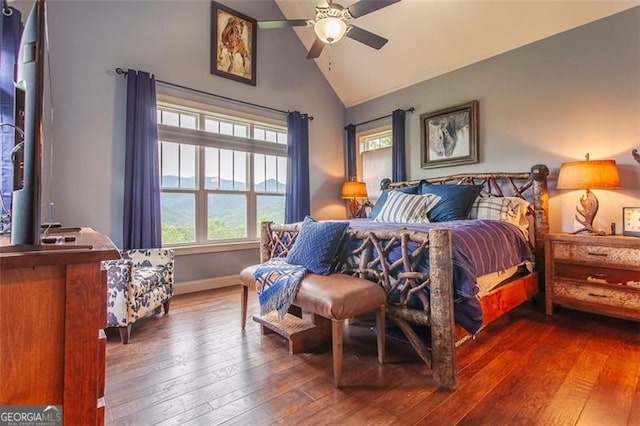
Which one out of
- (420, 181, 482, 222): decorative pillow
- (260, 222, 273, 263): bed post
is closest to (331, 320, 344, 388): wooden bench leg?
(260, 222, 273, 263): bed post

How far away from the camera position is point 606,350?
2.04 m

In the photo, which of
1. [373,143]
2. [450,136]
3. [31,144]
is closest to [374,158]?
[373,143]

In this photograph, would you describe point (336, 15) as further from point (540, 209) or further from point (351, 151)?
point (351, 151)

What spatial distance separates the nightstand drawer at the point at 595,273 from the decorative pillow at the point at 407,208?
119 centimetres

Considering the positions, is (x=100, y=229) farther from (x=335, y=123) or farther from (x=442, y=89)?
(x=442, y=89)

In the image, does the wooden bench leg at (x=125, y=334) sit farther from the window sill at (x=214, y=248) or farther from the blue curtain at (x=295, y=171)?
the blue curtain at (x=295, y=171)

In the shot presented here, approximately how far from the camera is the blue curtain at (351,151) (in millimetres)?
5105

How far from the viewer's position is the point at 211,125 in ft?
12.7

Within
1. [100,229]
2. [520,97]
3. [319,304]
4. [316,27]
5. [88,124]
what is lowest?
[319,304]

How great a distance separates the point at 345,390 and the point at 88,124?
11.1ft

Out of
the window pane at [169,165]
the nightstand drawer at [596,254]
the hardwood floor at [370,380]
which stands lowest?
the hardwood floor at [370,380]

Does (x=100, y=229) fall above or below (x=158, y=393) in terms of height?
above

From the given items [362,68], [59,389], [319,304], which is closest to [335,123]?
[362,68]

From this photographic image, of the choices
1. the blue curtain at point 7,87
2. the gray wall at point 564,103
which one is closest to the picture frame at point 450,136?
the gray wall at point 564,103
